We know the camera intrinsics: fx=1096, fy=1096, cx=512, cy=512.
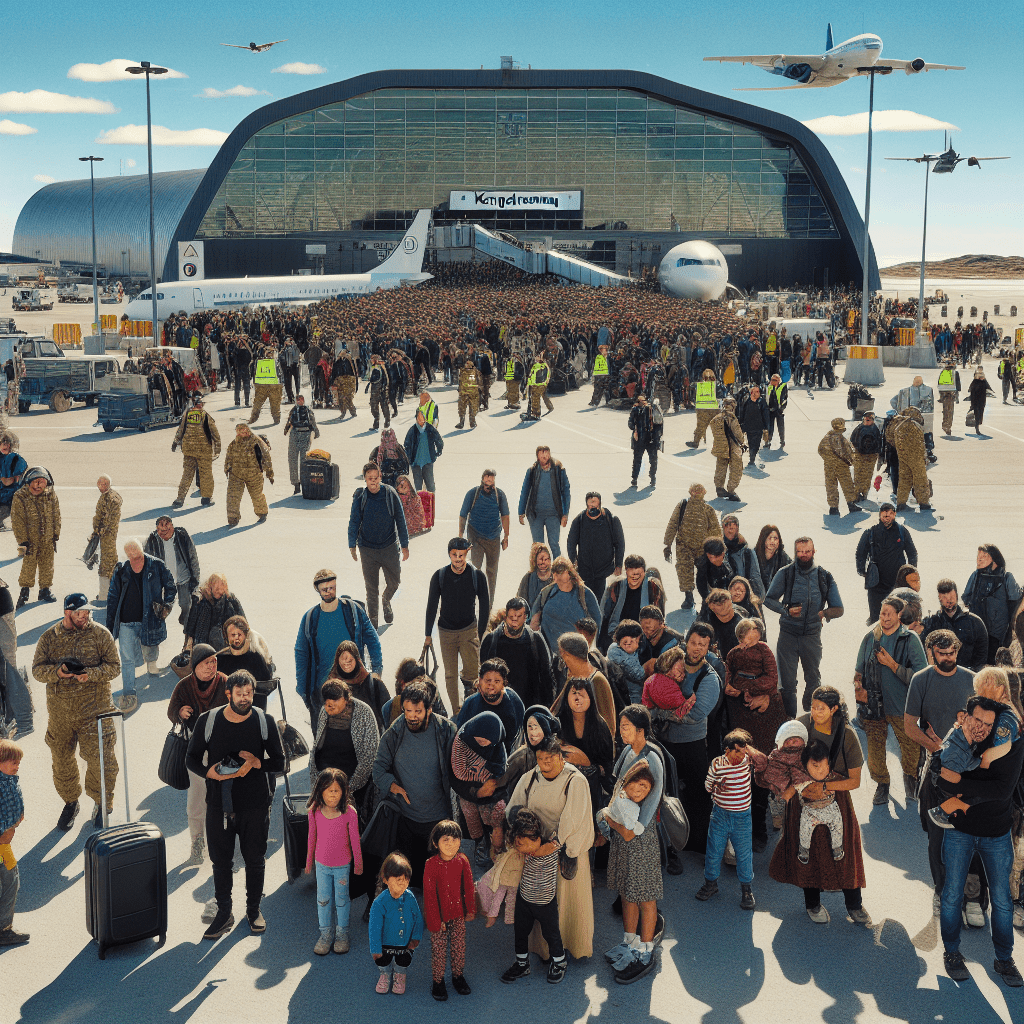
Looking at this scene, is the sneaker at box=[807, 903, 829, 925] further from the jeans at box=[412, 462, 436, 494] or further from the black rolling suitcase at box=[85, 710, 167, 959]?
the jeans at box=[412, 462, 436, 494]

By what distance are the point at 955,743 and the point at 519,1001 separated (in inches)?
93.0

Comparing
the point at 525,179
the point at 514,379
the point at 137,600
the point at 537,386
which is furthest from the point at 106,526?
the point at 525,179

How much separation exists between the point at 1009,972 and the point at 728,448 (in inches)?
428

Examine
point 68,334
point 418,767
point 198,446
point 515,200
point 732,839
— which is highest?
point 515,200

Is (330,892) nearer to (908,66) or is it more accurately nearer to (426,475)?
(426,475)

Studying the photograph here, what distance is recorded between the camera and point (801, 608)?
311 inches

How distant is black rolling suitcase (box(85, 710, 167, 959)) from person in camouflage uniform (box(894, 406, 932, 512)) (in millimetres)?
11407

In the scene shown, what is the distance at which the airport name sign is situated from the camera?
70812 mm

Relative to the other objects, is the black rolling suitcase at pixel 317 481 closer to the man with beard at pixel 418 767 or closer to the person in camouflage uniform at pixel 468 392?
the person in camouflage uniform at pixel 468 392

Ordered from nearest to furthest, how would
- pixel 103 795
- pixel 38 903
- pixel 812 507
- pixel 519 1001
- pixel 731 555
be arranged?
pixel 519 1001 → pixel 38 903 → pixel 103 795 → pixel 731 555 → pixel 812 507

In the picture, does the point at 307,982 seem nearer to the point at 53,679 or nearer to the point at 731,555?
the point at 53,679

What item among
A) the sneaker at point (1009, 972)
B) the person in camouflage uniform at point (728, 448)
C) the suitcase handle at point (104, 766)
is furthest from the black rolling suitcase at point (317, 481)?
the sneaker at point (1009, 972)

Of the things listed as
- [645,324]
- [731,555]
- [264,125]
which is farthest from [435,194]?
[731,555]

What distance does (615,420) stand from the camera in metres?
24.9
